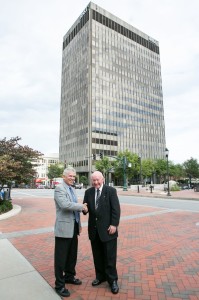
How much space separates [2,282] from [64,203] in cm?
181

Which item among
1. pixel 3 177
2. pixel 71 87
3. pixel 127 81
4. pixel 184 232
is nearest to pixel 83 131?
pixel 71 87

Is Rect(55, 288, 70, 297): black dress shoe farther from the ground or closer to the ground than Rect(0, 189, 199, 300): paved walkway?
farther from the ground

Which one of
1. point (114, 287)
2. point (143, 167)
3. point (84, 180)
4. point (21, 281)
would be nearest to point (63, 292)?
point (114, 287)

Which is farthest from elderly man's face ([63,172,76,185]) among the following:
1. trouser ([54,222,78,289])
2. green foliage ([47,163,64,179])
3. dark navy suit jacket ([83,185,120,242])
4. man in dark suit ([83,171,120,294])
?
green foliage ([47,163,64,179])

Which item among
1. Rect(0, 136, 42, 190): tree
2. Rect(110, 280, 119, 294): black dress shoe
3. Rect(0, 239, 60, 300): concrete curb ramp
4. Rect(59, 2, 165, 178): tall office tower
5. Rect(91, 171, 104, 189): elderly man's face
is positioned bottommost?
Rect(0, 239, 60, 300): concrete curb ramp

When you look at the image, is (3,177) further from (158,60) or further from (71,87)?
(158,60)

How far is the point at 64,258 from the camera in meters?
3.82

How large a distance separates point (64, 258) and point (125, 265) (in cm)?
169

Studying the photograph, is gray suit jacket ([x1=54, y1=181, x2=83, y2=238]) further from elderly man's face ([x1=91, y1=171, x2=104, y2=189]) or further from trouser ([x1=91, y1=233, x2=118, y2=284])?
trouser ([x1=91, y1=233, x2=118, y2=284])

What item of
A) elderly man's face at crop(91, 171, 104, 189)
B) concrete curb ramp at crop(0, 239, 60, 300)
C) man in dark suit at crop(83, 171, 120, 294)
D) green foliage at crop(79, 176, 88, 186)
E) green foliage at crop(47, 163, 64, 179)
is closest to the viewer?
concrete curb ramp at crop(0, 239, 60, 300)

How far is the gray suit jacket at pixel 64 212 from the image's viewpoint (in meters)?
3.76

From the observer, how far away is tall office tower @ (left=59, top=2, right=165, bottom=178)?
261 ft

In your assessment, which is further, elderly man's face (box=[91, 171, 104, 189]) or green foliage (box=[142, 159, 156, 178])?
green foliage (box=[142, 159, 156, 178])

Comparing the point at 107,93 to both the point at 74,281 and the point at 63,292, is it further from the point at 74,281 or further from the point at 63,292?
the point at 63,292
